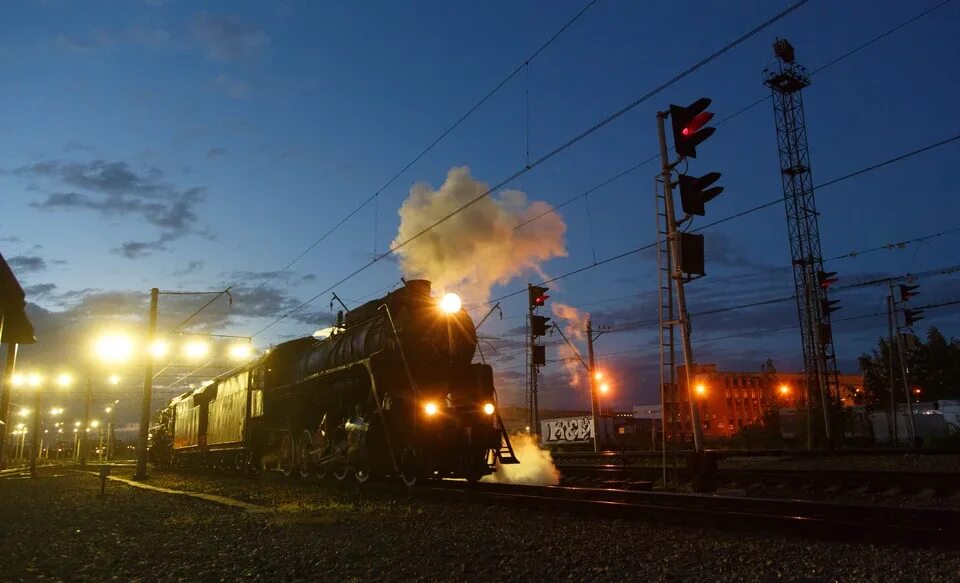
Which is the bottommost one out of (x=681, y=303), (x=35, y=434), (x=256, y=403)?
(x=35, y=434)

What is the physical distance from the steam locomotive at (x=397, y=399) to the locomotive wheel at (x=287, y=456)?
3cm

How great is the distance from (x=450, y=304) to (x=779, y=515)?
779 cm

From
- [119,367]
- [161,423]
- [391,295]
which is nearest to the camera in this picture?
[391,295]

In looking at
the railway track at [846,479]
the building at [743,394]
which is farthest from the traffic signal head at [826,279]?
the building at [743,394]

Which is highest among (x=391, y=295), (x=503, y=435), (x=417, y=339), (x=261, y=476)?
(x=391, y=295)

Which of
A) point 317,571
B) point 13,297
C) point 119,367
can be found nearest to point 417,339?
point 317,571

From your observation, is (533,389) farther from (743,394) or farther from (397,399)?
(743,394)

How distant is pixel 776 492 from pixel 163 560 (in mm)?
10836

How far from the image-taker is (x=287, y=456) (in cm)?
1722

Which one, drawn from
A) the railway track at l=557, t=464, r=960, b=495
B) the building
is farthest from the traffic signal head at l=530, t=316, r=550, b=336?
the building

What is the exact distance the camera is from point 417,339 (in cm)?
1281

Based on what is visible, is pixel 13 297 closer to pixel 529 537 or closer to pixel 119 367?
pixel 529 537

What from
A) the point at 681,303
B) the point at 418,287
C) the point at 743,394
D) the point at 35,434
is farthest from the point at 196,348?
the point at 743,394

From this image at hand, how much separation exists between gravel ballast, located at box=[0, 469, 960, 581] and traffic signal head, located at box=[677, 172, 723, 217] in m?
5.44
